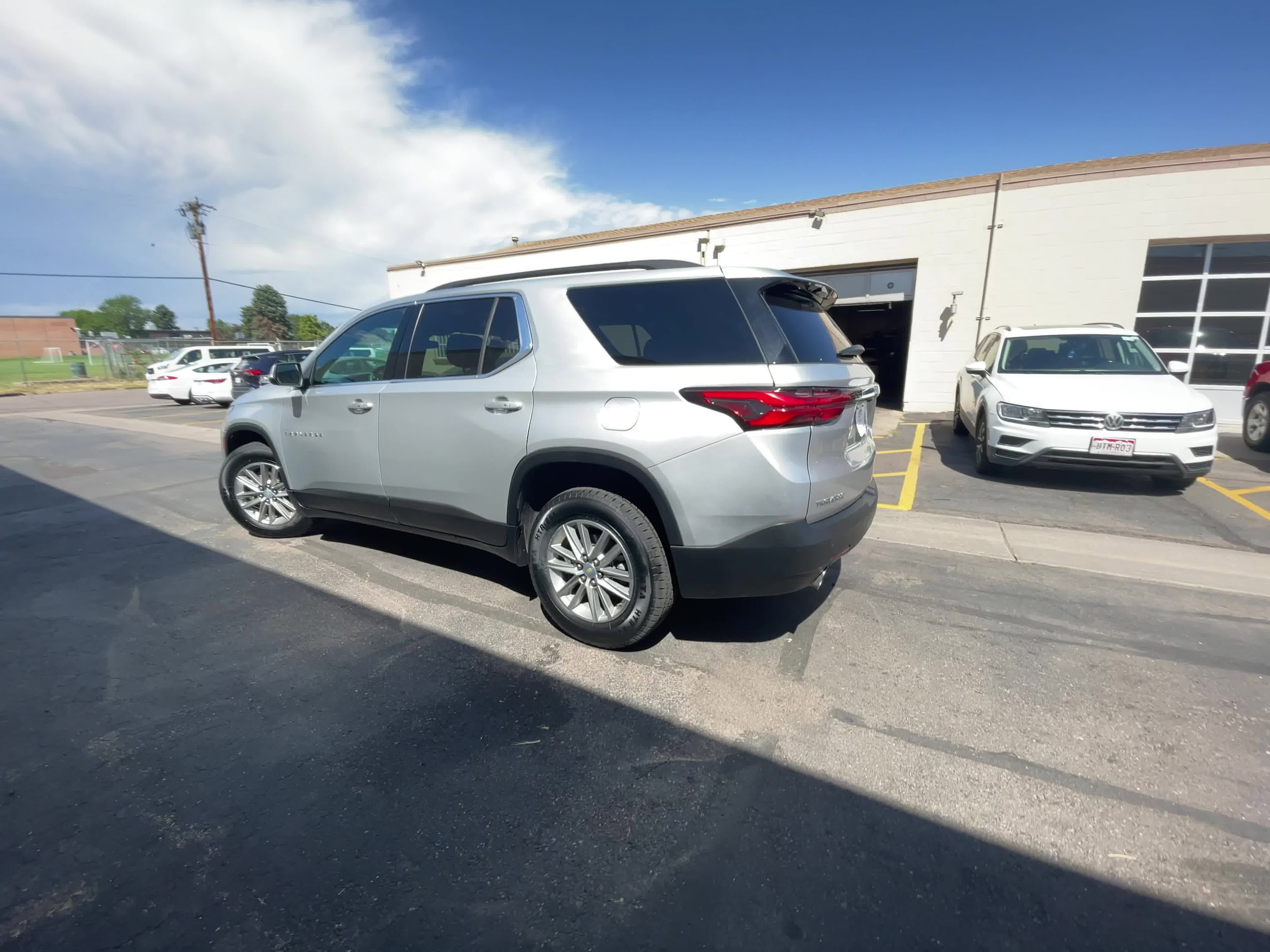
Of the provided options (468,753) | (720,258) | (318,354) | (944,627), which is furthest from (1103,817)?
(720,258)

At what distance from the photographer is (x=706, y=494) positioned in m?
2.79

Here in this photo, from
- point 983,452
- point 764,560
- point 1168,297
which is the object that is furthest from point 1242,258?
point 764,560

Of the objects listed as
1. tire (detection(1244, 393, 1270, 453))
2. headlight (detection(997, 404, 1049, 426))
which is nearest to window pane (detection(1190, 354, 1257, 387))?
tire (detection(1244, 393, 1270, 453))

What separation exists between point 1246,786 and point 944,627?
1363 millimetres

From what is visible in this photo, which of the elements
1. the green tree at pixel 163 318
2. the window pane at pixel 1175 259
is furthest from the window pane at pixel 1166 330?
the green tree at pixel 163 318

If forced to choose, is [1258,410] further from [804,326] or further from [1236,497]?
[804,326]

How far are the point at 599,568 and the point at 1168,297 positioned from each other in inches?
531

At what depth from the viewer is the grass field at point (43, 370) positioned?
103ft

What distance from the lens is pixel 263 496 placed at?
511 centimetres

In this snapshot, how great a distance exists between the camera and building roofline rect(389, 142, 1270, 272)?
34.3 ft

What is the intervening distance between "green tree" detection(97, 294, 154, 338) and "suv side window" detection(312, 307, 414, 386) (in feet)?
439

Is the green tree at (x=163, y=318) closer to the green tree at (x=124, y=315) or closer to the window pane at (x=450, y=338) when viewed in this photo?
the green tree at (x=124, y=315)

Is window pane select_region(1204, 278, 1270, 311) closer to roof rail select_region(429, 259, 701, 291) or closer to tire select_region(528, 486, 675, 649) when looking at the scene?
roof rail select_region(429, 259, 701, 291)

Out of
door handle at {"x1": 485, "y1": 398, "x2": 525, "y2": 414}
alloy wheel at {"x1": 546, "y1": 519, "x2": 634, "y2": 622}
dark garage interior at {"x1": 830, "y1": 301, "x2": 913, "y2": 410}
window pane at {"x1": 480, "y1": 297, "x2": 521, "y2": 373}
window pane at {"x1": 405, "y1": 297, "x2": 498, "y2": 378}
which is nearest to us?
alloy wheel at {"x1": 546, "y1": 519, "x2": 634, "y2": 622}
